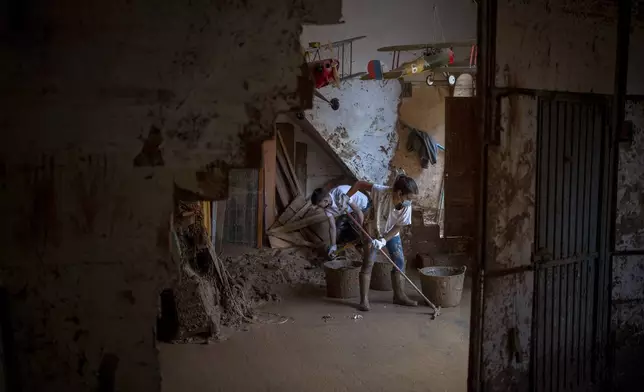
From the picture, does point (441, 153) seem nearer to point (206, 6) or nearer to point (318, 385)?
point (318, 385)

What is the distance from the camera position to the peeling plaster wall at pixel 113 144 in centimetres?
257

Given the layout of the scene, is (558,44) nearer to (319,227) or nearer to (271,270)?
(271,270)

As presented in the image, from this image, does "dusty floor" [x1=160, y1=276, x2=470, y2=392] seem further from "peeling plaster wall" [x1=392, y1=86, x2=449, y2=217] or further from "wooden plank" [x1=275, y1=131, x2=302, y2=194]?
"peeling plaster wall" [x1=392, y1=86, x2=449, y2=217]

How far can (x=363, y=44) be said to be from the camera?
944cm

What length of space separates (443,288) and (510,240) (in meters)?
3.40

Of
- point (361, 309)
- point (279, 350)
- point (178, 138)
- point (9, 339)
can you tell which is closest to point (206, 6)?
point (178, 138)

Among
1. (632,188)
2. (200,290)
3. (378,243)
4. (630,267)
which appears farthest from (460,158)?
(200,290)

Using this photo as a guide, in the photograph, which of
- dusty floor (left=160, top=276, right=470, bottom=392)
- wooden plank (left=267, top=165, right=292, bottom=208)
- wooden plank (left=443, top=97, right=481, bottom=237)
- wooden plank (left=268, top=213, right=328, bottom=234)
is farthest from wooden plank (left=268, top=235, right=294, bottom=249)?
wooden plank (left=443, top=97, right=481, bottom=237)

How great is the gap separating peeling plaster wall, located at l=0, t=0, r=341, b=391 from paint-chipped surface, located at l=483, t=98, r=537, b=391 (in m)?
1.45

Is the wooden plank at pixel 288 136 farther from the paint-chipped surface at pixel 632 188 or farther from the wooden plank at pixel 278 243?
the paint-chipped surface at pixel 632 188

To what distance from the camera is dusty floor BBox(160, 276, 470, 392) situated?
15.4ft

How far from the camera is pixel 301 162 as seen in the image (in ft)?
33.3

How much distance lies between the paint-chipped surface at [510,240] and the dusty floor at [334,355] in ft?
4.01

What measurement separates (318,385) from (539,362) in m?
1.88
